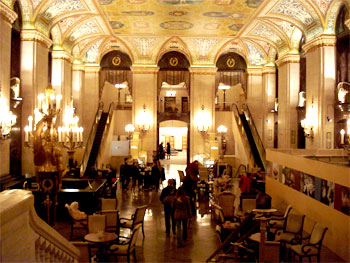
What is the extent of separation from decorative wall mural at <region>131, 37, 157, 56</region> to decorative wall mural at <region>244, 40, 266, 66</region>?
585cm

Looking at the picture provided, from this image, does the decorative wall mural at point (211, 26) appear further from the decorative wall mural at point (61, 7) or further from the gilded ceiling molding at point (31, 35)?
the gilded ceiling molding at point (31, 35)

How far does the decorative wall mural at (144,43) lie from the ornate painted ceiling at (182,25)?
0.19ft

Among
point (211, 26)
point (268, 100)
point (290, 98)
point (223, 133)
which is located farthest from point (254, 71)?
point (211, 26)

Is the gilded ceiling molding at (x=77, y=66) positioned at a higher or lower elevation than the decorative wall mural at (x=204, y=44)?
lower

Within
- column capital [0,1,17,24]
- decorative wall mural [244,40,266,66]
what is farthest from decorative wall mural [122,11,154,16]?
decorative wall mural [244,40,266,66]

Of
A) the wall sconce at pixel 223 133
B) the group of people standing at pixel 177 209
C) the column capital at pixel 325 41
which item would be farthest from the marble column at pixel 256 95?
the group of people standing at pixel 177 209

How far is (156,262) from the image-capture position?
7.20m

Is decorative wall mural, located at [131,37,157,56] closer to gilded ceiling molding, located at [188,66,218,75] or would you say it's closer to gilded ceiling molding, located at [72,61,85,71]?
gilded ceiling molding, located at [188,66,218,75]

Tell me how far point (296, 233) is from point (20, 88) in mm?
11160

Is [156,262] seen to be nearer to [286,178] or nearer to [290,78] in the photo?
[286,178]

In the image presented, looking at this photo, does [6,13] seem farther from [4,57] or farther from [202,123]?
[202,123]

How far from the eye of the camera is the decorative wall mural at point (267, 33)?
18794 millimetres

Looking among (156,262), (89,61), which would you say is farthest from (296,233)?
(89,61)

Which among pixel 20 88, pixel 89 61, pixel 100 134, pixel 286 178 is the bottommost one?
pixel 286 178
